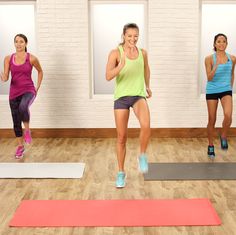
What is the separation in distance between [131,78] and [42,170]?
58.9 inches

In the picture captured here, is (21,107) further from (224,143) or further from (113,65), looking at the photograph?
(224,143)

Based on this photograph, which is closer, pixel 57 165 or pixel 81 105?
pixel 57 165

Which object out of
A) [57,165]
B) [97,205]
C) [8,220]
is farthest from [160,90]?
[8,220]

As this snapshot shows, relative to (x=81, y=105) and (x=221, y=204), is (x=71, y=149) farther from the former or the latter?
(x=221, y=204)

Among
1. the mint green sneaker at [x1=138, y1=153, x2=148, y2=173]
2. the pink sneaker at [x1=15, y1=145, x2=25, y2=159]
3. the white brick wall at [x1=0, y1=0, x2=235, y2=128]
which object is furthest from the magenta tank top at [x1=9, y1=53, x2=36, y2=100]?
the mint green sneaker at [x1=138, y1=153, x2=148, y2=173]

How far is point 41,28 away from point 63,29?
297 millimetres

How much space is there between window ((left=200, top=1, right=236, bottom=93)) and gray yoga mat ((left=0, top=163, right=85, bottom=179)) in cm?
271

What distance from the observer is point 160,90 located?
6574 millimetres

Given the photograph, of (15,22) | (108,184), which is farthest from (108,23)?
(108,184)

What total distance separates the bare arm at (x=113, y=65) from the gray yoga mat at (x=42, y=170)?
1.21m

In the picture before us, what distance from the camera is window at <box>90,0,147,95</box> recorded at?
6.63m

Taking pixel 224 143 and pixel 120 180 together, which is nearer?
pixel 120 180

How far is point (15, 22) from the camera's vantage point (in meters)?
6.70

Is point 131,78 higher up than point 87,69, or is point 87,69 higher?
point 131,78
